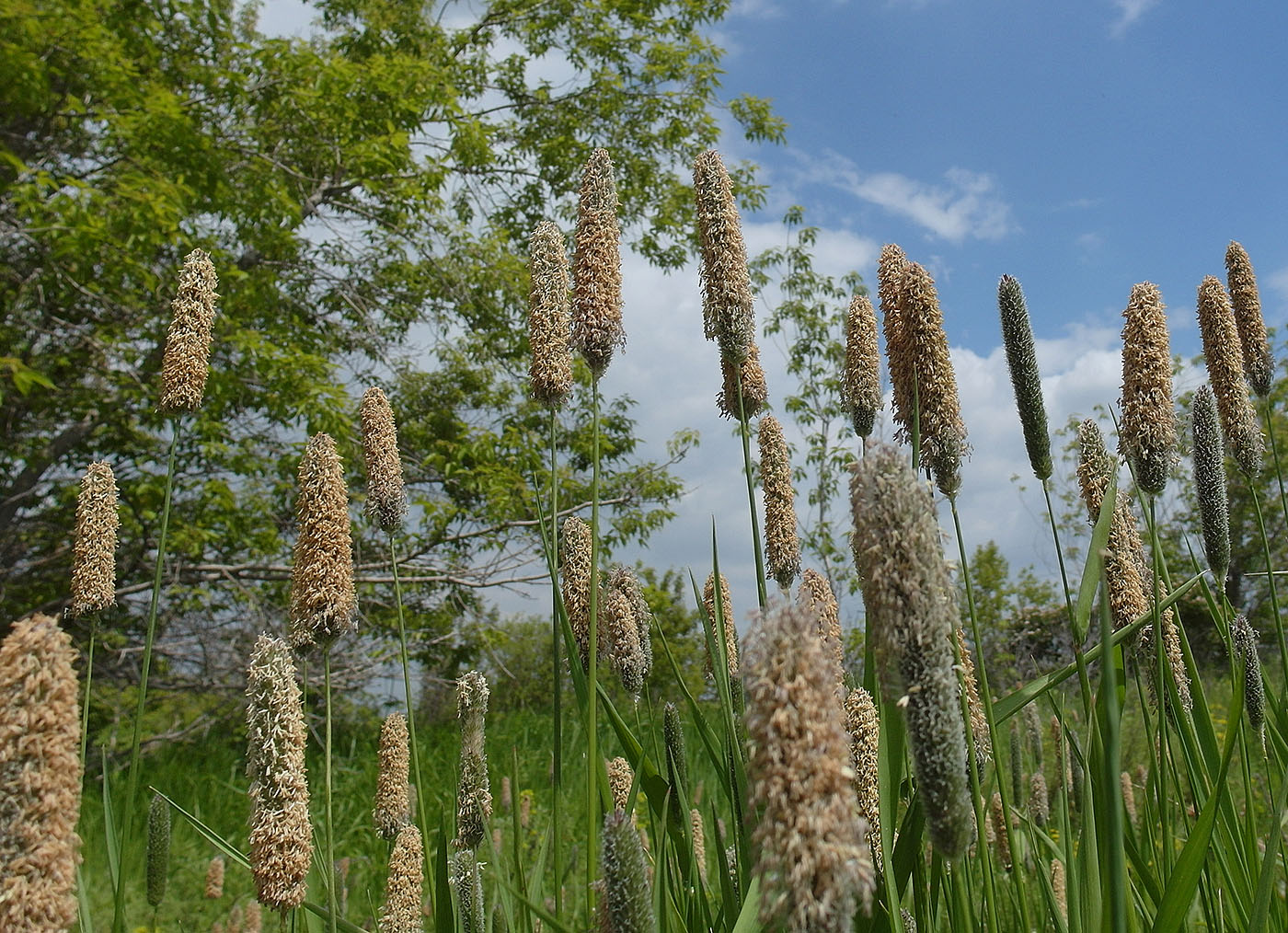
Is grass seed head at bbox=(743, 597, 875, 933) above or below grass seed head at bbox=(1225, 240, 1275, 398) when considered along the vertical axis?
below

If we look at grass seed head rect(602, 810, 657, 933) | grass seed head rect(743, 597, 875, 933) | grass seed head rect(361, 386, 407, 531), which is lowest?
grass seed head rect(602, 810, 657, 933)

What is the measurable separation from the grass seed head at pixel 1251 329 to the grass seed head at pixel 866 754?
8.03 ft

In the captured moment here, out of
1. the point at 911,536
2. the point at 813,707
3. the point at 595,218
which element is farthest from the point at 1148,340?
the point at 813,707

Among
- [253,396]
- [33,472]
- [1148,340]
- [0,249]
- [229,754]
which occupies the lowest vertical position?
[229,754]

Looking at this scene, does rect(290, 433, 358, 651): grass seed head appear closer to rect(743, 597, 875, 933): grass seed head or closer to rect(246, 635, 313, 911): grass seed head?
rect(246, 635, 313, 911): grass seed head

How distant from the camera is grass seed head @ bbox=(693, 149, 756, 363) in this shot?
2080 mm

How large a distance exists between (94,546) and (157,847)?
2.84ft

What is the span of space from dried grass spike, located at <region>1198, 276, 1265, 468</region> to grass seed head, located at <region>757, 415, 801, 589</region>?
1.39m

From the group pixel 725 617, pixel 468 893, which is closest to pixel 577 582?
pixel 725 617

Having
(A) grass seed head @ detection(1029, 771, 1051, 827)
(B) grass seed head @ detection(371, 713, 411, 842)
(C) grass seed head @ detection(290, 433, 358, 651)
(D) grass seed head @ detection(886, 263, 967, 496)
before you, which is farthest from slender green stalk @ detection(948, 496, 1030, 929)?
(A) grass seed head @ detection(1029, 771, 1051, 827)

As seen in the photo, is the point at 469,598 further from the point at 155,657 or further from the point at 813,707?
the point at 813,707

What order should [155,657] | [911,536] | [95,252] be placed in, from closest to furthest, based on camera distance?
[911,536] < [95,252] < [155,657]

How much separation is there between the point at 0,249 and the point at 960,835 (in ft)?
36.1

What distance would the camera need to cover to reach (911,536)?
0.99 meters
